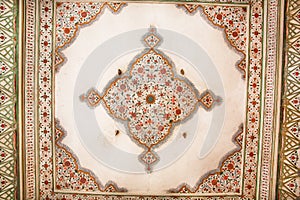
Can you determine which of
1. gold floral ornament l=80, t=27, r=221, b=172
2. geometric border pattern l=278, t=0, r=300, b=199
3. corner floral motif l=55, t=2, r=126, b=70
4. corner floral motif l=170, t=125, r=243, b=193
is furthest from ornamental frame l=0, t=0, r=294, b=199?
gold floral ornament l=80, t=27, r=221, b=172

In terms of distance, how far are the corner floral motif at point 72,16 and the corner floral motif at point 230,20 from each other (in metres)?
0.81

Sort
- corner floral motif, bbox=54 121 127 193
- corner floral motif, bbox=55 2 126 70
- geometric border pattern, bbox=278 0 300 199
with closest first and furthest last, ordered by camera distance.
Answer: geometric border pattern, bbox=278 0 300 199 < corner floral motif, bbox=55 2 126 70 < corner floral motif, bbox=54 121 127 193

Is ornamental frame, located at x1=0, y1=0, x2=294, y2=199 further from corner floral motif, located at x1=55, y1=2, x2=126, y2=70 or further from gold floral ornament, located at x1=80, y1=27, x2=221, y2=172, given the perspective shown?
gold floral ornament, located at x1=80, y1=27, x2=221, y2=172

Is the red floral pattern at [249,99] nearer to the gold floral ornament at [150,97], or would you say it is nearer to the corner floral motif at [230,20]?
the corner floral motif at [230,20]

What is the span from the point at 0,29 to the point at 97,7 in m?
0.95

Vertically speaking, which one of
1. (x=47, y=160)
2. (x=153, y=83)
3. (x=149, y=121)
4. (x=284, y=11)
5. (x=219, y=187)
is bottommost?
(x=219, y=187)

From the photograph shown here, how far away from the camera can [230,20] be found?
2688 mm

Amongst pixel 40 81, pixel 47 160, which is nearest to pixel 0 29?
pixel 40 81

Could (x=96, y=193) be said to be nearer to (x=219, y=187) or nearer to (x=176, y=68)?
(x=219, y=187)

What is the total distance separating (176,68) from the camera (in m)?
2.72

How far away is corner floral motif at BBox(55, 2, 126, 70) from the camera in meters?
2.66

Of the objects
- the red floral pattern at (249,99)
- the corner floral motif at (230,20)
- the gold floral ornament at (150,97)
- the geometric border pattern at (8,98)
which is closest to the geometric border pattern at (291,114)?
the red floral pattern at (249,99)

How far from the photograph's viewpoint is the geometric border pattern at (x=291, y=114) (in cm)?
255

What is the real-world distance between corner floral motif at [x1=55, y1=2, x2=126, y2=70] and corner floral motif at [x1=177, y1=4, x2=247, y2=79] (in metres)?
0.81
